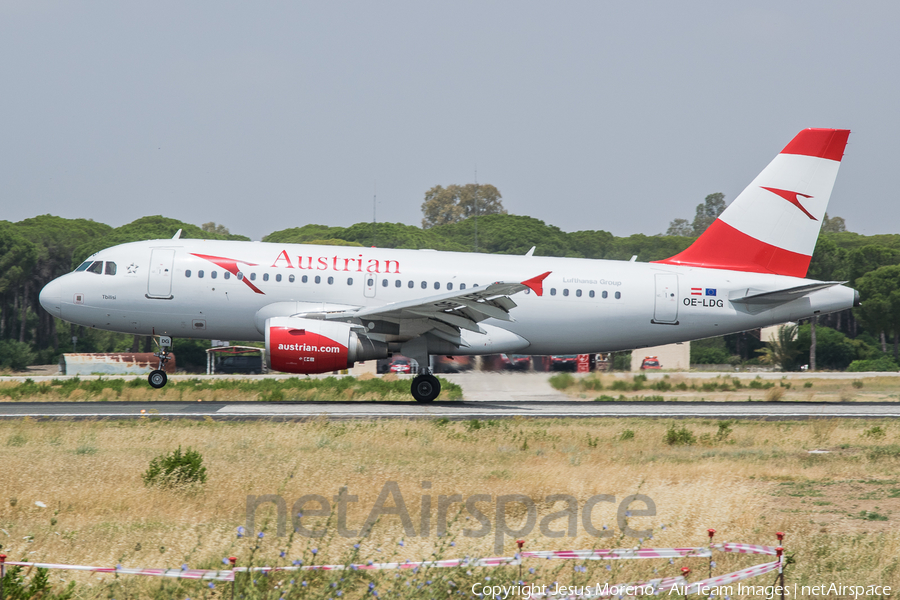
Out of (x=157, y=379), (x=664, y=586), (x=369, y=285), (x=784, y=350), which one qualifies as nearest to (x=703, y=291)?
(x=369, y=285)

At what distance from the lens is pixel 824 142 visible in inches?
1014

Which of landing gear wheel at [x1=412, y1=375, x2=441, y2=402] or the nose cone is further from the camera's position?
landing gear wheel at [x1=412, y1=375, x2=441, y2=402]

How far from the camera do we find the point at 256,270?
23.5 m

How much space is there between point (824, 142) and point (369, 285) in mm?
15160

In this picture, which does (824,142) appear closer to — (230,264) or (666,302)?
(666,302)

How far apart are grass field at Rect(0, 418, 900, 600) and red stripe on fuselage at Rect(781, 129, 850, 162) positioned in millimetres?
10138

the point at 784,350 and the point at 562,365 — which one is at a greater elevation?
the point at 784,350

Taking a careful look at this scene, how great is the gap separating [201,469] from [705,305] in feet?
58.9

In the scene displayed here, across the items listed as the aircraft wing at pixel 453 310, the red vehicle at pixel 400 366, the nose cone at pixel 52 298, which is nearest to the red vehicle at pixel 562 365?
the aircraft wing at pixel 453 310

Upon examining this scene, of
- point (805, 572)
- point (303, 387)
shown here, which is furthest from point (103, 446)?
point (303, 387)

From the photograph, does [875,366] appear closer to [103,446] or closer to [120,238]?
[103,446]

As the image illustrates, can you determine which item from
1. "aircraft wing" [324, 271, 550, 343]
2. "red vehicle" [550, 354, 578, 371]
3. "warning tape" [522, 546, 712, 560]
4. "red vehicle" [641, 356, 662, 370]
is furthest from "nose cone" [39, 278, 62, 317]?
"red vehicle" [641, 356, 662, 370]

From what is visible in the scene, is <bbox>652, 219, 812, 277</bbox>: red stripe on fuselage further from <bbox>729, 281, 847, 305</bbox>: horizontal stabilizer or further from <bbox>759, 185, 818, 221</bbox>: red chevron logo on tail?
<bbox>759, 185, 818, 221</bbox>: red chevron logo on tail

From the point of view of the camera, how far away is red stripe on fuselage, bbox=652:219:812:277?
25.8 metres
